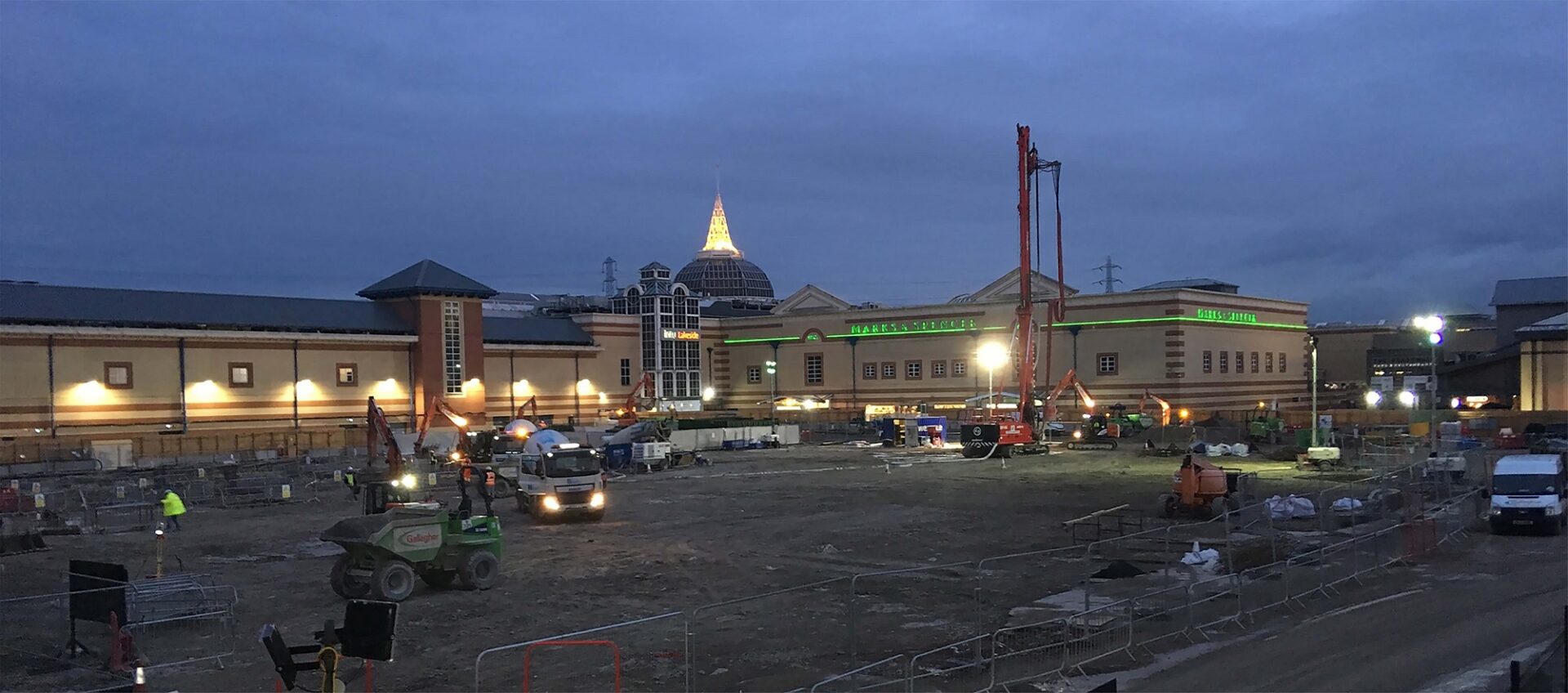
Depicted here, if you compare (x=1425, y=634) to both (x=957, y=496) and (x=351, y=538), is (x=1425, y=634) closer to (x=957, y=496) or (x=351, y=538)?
(x=351, y=538)

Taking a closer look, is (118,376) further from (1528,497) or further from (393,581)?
(1528,497)

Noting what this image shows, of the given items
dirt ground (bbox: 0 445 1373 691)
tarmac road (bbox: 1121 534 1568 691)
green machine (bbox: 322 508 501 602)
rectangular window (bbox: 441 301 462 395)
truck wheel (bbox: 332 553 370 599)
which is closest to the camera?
tarmac road (bbox: 1121 534 1568 691)

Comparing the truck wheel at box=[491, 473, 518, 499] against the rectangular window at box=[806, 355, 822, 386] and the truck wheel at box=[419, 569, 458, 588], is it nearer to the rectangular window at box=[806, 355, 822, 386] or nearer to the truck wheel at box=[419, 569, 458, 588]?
the truck wheel at box=[419, 569, 458, 588]

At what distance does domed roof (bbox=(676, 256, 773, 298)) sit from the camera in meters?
128

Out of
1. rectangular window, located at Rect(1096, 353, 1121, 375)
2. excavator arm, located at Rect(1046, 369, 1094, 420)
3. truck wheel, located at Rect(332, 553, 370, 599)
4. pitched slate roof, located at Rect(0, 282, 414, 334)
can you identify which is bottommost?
truck wheel, located at Rect(332, 553, 370, 599)

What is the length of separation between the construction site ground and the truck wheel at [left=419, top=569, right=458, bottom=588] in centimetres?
19

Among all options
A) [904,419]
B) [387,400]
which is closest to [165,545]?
[387,400]

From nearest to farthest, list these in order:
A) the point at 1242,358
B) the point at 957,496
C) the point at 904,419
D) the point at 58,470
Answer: the point at 957,496 < the point at 58,470 < the point at 904,419 < the point at 1242,358

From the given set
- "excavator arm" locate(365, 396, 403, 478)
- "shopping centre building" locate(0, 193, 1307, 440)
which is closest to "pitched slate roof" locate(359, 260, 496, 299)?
"shopping centre building" locate(0, 193, 1307, 440)

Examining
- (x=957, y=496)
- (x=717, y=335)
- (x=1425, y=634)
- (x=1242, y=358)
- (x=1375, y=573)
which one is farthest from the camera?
(x=717, y=335)

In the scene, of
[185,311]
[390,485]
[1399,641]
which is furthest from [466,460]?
[1399,641]

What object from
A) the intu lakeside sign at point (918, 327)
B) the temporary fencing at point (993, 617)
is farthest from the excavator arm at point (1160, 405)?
the temporary fencing at point (993, 617)

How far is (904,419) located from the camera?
209 feet

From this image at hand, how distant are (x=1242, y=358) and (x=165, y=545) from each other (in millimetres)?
66990
